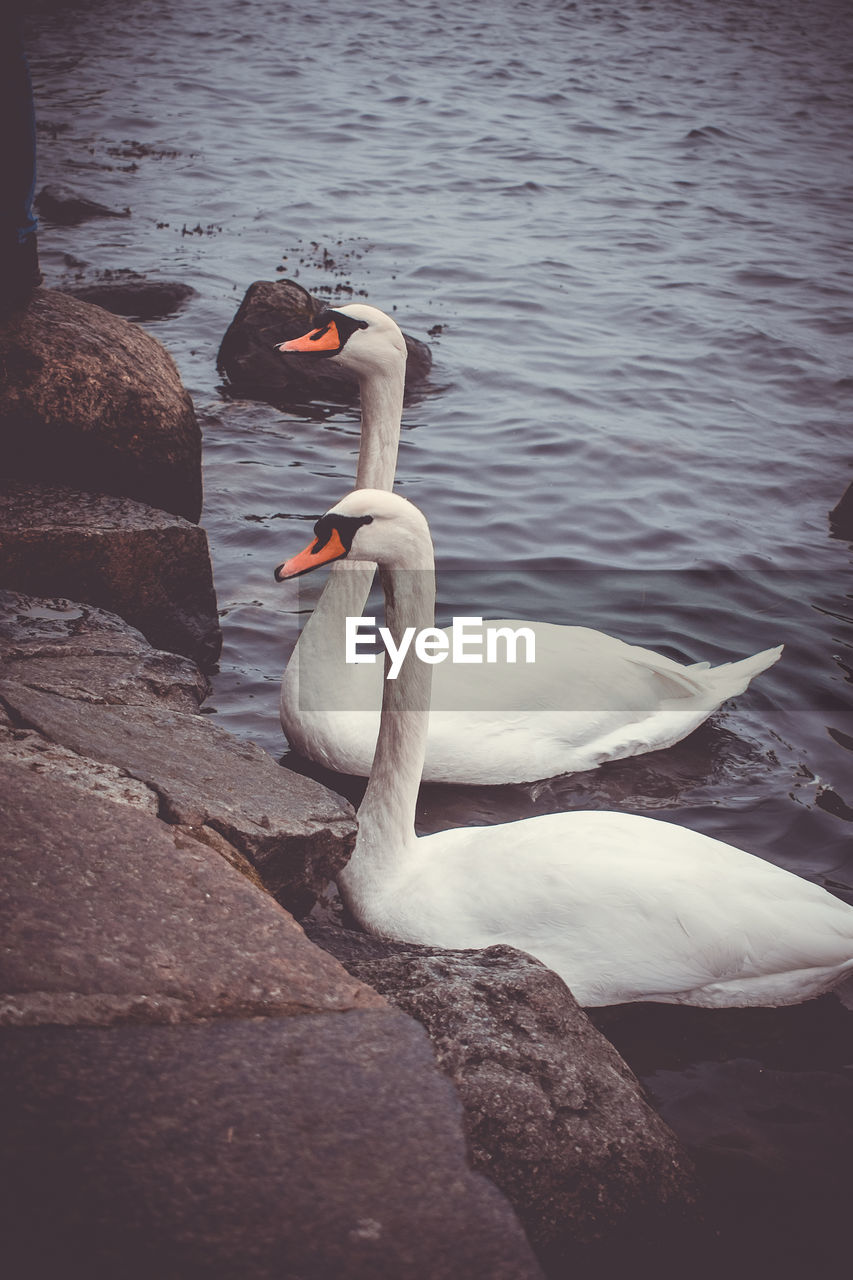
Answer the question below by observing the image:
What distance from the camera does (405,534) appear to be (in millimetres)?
3887

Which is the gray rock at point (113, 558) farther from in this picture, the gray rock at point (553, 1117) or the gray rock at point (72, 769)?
the gray rock at point (553, 1117)

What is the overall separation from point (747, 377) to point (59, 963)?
9.83 m

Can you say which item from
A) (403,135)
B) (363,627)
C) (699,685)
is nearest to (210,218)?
(403,135)

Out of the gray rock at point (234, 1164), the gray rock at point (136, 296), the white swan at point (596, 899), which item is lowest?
the white swan at point (596, 899)

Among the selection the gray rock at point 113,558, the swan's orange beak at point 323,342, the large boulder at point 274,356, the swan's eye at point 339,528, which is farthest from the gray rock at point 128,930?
the large boulder at point 274,356

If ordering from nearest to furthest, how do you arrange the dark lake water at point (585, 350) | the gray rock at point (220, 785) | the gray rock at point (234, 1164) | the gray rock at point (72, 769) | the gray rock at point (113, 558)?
the gray rock at point (234, 1164) → the gray rock at point (72, 769) → the gray rock at point (220, 785) → the gray rock at point (113, 558) → the dark lake water at point (585, 350)

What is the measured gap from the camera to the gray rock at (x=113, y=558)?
4867mm

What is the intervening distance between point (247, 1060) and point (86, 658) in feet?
8.20

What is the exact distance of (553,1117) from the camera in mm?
2611

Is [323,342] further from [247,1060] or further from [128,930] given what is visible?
A: [247,1060]

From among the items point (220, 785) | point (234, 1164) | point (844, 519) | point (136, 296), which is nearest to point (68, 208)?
point (136, 296)

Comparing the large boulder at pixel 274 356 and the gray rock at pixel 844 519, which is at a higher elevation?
the large boulder at pixel 274 356

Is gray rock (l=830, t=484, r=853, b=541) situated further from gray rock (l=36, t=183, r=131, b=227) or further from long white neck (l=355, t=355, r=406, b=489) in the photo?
gray rock (l=36, t=183, r=131, b=227)

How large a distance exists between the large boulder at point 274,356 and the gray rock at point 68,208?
14.7ft
